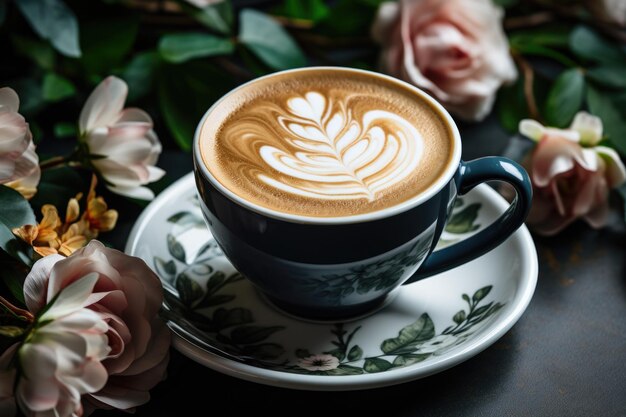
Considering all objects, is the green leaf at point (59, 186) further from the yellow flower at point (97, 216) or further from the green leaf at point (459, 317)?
the green leaf at point (459, 317)

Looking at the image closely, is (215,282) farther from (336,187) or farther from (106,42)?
(106,42)

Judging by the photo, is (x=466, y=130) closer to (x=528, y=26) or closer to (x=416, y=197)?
(x=528, y=26)

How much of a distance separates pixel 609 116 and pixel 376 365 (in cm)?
60

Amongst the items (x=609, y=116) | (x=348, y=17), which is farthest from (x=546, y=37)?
(x=348, y=17)

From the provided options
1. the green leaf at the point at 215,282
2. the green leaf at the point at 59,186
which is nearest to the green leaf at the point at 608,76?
the green leaf at the point at 215,282

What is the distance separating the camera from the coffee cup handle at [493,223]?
79cm

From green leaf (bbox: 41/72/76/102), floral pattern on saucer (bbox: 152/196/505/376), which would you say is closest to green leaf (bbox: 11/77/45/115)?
green leaf (bbox: 41/72/76/102)

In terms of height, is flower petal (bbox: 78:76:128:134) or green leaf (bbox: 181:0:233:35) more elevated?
flower petal (bbox: 78:76:128:134)

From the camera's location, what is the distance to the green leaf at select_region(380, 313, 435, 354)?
821 millimetres

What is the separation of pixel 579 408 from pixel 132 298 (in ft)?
1.48

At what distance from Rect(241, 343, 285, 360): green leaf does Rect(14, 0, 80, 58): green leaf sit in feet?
1.65

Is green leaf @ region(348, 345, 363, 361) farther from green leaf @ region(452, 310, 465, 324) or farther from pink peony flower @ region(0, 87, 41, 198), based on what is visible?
pink peony flower @ region(0, 87, 41, 198)

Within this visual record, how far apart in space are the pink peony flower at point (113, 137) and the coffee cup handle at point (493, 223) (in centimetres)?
34

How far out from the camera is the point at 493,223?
2.76 feet
